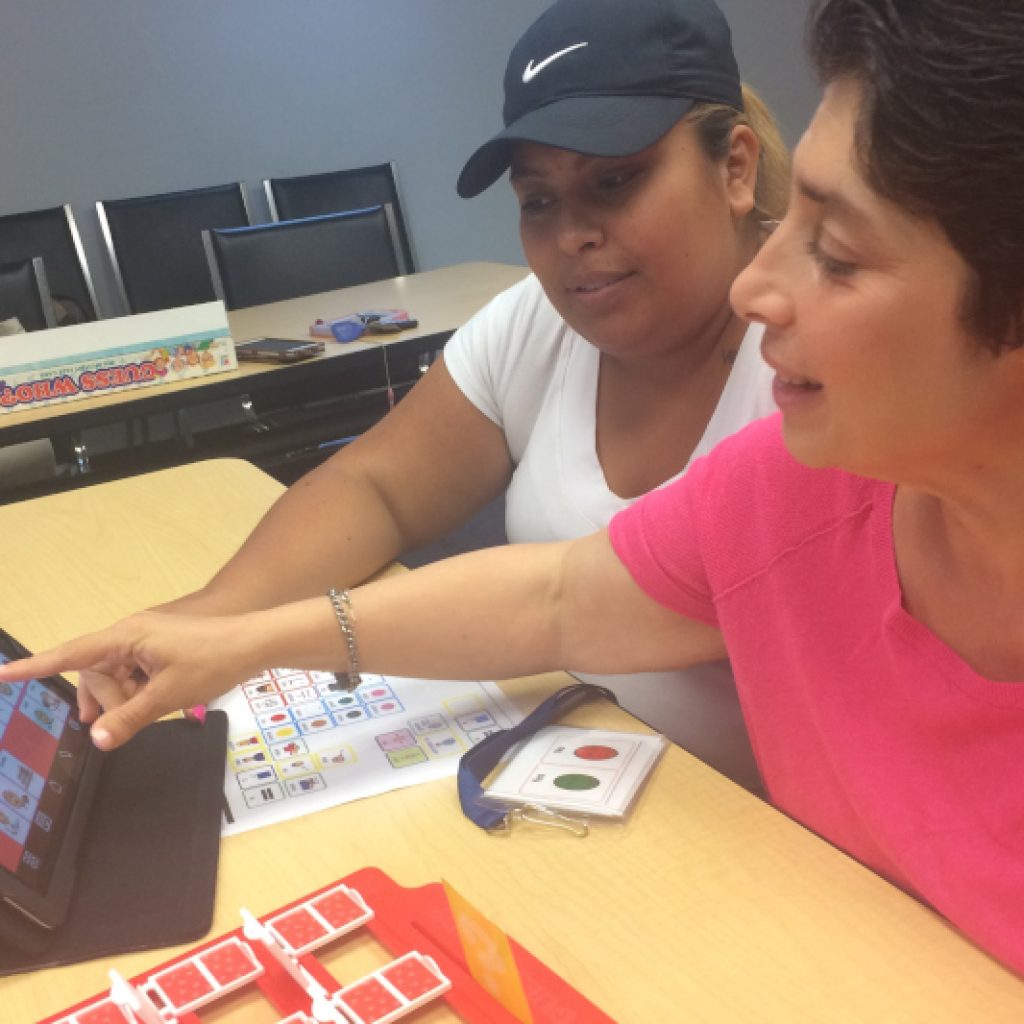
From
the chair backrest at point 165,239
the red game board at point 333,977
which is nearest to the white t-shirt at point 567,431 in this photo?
the red game board at point 333,977

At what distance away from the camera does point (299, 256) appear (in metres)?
3.41

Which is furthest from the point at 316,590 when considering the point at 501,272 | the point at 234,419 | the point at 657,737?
the point at 234,419

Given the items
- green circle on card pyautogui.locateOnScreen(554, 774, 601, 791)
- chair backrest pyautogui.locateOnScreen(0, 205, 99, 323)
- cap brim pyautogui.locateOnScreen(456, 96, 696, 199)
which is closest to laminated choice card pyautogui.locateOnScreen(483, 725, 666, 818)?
green circle on card pyautogui.locateOnScreen(554, 774, 601, 791)

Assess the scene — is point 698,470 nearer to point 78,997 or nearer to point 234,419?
point 78,997

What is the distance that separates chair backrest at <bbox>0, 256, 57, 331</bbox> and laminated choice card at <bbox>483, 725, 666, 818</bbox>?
8.38 feet

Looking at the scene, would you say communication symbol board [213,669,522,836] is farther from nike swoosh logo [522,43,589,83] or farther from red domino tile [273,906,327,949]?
nike swoosh logo [522,43,589,83]

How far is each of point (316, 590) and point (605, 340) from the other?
43 cm

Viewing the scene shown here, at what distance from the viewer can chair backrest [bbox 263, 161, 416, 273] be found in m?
4.14

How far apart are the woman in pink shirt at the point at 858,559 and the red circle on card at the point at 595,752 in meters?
0.11

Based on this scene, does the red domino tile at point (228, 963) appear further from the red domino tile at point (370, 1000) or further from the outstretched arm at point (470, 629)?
the outstretched arm at point (470, 629)

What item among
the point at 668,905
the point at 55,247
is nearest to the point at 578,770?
the point at 668,905

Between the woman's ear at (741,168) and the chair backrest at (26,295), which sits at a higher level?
the woman's ear at (741,168)

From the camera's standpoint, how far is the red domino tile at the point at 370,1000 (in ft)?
2.26

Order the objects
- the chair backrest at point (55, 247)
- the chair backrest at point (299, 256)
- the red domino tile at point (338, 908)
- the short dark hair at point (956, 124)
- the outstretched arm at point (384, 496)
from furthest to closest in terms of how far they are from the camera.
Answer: the chair backrest at point (55, 247), the chair backrest at point (299, 256), the outstretched arm at point (384, 496), the red domino tile at point (338, 908), the short dark hair at point (956, 124)
